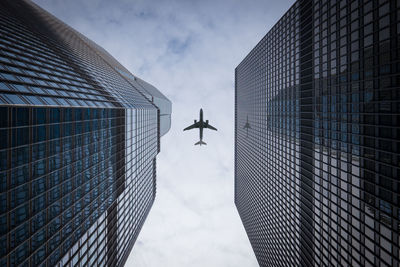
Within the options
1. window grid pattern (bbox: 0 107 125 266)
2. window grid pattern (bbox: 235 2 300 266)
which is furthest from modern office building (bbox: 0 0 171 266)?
window grid pattern (bbox: 235 2 300 266)

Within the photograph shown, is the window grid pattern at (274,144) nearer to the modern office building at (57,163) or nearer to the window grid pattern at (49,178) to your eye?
the modern office building at (57,163)

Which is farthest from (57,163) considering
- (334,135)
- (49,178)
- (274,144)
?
(274,144)

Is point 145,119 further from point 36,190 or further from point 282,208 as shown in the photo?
point 282,208

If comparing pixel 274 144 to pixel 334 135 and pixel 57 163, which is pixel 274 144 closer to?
pixel 334 135

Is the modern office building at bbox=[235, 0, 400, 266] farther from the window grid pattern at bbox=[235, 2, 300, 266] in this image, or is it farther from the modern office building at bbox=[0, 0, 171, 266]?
the modern office building at bbox=[0, 0, 171, 266]

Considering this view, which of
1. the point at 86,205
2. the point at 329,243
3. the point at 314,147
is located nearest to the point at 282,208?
the point at 329,243

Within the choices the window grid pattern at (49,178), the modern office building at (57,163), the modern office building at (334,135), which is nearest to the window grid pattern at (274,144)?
the modern office building at (334,135)

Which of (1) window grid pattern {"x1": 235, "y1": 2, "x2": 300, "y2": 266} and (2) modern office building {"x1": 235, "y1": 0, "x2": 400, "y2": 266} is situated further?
(1) window grid pattern {"x1": 235, "y1": 2, "x2": 300, "y2": 266}
